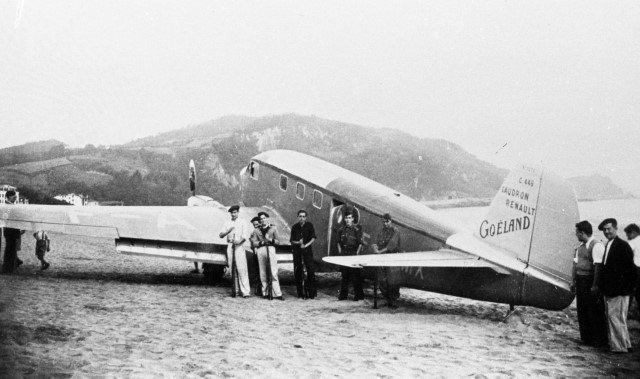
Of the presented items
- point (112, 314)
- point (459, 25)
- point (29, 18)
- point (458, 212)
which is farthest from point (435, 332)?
point (458, 212)

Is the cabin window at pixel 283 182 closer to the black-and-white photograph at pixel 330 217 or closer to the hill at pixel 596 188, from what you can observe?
the black-and-white photograph at pixel 330 217

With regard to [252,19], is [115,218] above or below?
below

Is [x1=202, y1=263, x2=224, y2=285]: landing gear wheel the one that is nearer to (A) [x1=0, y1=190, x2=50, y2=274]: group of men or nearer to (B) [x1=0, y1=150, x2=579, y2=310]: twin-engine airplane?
(B) [x1=0, y1=150, x2=579, y2=310]: twin-engine airplane

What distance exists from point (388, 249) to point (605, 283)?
3.25 meters

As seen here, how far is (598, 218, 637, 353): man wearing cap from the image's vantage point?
5305mm

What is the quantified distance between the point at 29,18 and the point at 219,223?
5.17 m

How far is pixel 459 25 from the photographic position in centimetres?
823

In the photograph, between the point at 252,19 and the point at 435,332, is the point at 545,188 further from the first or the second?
the point at 252,19

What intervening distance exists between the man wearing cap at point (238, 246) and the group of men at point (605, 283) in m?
5.38

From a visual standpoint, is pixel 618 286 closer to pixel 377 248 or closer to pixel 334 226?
pixel 377 248

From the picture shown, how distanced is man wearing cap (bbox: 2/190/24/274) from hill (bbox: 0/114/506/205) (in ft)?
13.3

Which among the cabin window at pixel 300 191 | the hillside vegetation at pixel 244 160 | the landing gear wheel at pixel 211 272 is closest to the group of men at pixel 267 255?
the cabin window at pixel 300 191

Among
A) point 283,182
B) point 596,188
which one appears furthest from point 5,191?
point 596,188

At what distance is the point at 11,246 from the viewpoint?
8.89m
